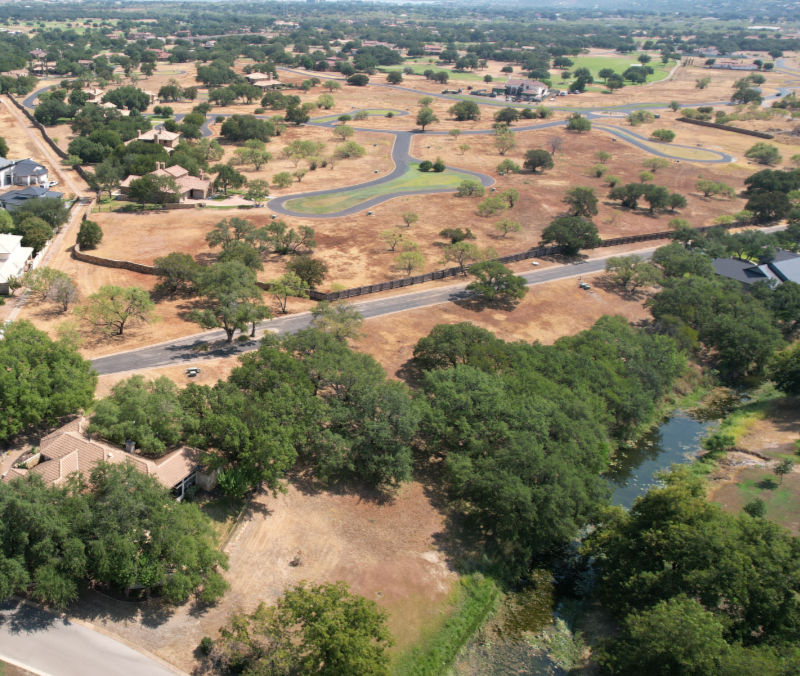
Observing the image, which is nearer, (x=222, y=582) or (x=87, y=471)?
(x=222, y=582)

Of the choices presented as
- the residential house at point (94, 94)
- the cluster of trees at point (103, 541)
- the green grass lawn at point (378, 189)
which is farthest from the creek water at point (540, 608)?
the residential house at point (94, 94)

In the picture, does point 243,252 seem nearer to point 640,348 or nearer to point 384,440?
point 384,440

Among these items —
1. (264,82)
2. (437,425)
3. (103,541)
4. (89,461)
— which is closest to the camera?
(103,541)

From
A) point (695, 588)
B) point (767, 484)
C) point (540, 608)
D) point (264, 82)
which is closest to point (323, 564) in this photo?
point (540, 608)

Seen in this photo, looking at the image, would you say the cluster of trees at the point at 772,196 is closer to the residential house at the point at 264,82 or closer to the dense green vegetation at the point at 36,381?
the dense green vegetation at the point at 36,381

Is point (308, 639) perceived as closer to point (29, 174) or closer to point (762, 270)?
point (762, 270)

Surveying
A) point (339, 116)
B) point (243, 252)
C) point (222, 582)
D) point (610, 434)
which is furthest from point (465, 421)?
point (339, 116)
